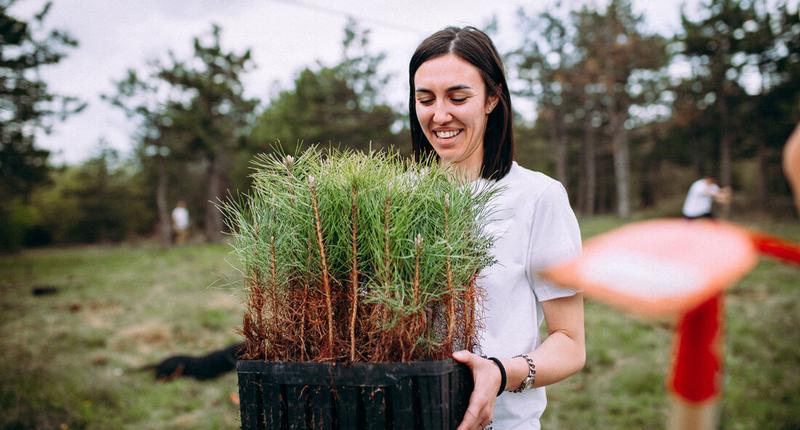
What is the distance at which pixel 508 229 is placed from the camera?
1687 mm

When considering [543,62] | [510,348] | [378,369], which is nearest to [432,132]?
[510,348]

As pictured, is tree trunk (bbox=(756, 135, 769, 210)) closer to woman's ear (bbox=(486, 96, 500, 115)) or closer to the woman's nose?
woman's ear (bbox=(486, 96, 500, 115))

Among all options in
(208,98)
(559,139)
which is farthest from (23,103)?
(559,139)

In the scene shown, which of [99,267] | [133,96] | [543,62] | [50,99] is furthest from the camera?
[543,62]

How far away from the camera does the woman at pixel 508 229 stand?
5.22 ft

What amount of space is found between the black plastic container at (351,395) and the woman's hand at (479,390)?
0.03 metres

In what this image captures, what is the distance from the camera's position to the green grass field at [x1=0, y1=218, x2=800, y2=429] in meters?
4.25

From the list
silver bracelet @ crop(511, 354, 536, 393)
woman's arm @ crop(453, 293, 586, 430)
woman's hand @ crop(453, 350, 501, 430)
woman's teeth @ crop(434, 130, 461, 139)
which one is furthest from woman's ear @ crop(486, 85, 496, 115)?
woman's hand @ crop(453, 350, 501, 430)

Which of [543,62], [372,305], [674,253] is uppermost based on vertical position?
[543,62]

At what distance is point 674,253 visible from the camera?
1.27ft

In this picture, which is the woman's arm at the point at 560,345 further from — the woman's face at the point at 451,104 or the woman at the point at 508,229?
the woman's face at the point at 451,104

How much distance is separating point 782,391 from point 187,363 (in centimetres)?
568

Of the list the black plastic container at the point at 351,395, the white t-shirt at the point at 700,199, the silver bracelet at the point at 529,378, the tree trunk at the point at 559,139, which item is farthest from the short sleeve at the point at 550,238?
the tree trunk at the point at 559,139

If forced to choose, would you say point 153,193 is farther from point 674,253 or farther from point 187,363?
point 674,253
